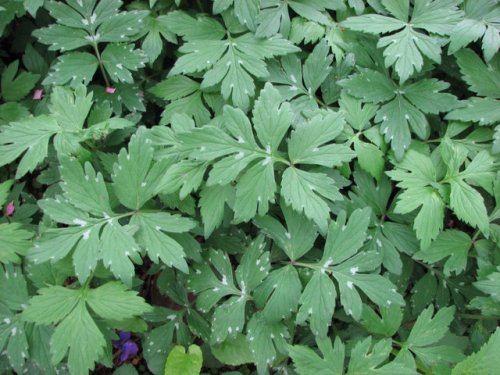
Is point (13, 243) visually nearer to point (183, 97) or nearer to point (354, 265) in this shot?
point (183, 97)

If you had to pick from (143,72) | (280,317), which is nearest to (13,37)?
(143,72)

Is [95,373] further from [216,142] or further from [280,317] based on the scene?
[216,142]

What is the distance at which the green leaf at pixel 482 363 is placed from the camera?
5.21 ft

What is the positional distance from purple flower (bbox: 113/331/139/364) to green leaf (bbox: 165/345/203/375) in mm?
428

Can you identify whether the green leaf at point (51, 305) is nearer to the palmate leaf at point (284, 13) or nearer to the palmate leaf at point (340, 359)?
the palmate leaf at point (340, 359)

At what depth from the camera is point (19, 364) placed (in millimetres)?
1702

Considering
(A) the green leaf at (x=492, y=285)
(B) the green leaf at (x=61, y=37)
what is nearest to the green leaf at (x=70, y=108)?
(B) the green leaf at (x=61, y=37)

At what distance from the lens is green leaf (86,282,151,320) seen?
1584mm

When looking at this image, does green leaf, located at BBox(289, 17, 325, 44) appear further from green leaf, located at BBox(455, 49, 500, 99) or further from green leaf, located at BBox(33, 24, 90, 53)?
green leaf, located at BBox(33, 24, 90, 53)

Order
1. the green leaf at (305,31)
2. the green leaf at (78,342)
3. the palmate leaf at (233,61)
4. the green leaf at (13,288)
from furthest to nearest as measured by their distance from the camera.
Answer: the green leaf at (305,31)
the palmate leaf at (233,61)
the green leaf at (13,288)
the green leaf at (78,342)

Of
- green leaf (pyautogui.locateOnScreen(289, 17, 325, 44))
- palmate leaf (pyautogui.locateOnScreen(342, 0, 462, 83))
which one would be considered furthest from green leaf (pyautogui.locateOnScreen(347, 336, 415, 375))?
green leaf (pyautogui.locateOnScreen(289, 17, 325, 44))

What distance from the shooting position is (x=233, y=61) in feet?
6.15

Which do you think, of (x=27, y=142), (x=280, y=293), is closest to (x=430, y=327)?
(x=280, y=293)

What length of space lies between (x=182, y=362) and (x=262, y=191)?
84 centimetres
